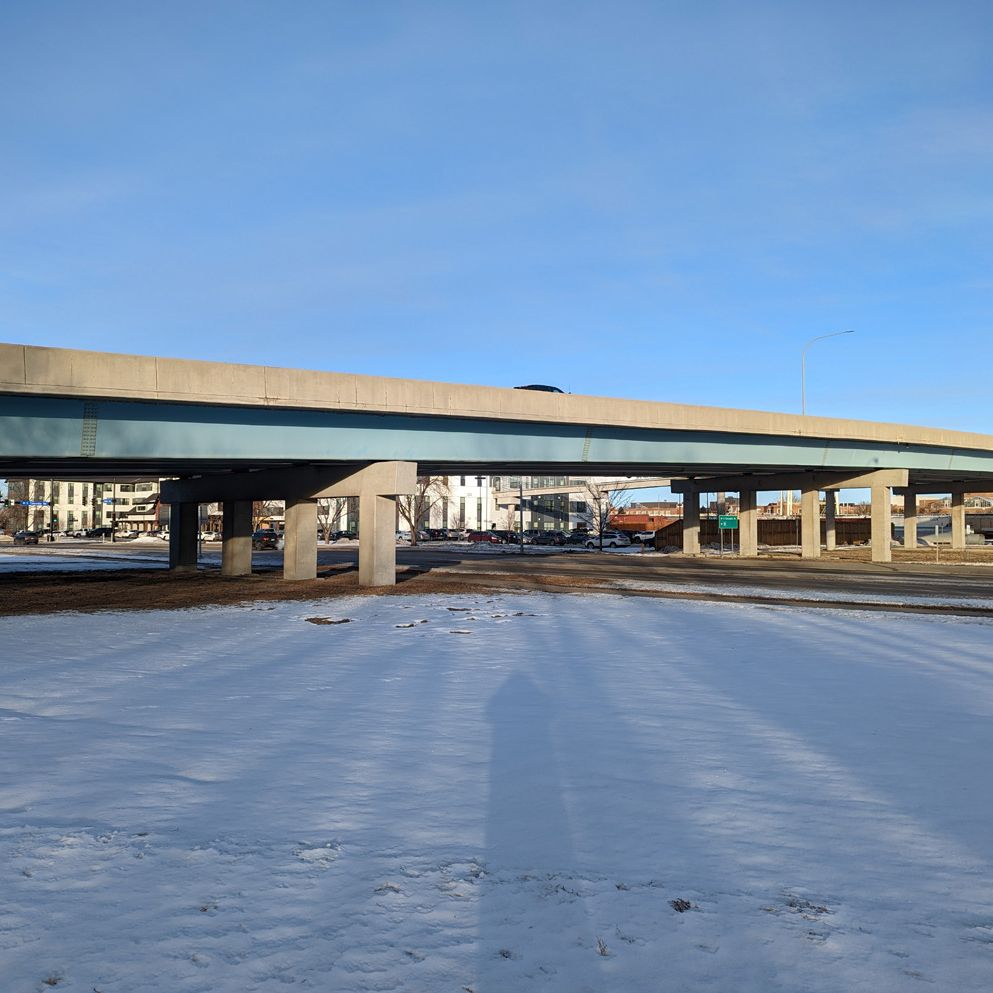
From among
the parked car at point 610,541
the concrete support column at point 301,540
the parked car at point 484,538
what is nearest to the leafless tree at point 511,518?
the parked car at point 484,538

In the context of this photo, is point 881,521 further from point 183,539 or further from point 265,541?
point 265,541

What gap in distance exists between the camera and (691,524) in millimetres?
59312

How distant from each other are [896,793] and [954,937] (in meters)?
2.43

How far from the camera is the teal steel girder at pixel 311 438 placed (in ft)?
69.9

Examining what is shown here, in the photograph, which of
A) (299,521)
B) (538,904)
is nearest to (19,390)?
(299,521)

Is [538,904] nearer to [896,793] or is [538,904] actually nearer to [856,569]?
[896,793]

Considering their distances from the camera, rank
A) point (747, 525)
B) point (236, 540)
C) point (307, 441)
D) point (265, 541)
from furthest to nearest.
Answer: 1. point (265, 541)
2. point (747, 525)
3. point (236, 540)
4. point (307, 441)

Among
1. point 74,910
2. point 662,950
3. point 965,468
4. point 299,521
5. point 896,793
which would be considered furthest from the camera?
point 965,468

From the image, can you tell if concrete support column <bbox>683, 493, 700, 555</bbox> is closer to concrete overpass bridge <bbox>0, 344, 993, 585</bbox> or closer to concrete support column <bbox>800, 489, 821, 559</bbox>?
concrete support column <bbox>800, 489, 821, 559</bbox>

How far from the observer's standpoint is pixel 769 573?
37.6m

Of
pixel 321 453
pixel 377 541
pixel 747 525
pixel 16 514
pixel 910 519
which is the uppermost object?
pixel 321 453

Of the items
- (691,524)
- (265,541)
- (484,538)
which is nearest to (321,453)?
(691,524)

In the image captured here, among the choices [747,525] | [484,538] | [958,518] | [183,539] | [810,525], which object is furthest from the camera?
[484,538]

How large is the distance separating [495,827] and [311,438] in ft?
67.9
